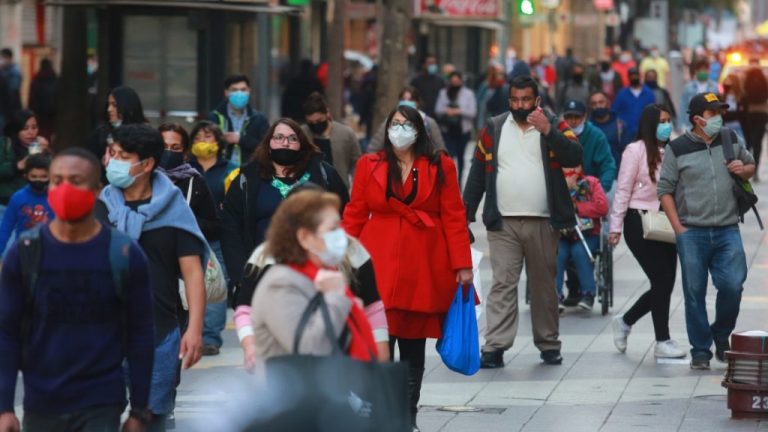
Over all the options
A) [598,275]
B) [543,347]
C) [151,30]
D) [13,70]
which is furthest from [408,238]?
[13,70]

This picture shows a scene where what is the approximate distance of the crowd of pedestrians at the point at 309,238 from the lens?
5914mm

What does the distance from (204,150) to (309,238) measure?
6.90 m

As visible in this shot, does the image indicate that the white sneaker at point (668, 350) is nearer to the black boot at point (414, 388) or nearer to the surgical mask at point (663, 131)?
the surgical mask at point (663, 131)

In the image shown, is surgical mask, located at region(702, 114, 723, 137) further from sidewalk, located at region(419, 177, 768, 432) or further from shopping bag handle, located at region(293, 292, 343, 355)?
shopping bag handle, located at region(293, 292, 343, 355)

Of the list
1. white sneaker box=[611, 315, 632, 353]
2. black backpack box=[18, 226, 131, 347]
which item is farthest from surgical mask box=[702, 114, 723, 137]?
black backpack box=[18, 226, 131, 347]

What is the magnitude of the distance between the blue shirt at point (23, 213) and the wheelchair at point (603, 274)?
4355mm

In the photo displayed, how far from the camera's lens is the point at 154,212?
736 centimetres

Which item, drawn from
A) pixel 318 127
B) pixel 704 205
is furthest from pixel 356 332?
pixel 318 127

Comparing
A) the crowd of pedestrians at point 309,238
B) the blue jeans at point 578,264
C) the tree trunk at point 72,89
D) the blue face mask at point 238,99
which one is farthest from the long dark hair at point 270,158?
the tree trunk at point 72,89

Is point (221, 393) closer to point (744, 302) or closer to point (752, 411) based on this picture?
point (752, 411)

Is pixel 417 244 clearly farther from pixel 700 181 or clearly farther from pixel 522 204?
pixel 700 181

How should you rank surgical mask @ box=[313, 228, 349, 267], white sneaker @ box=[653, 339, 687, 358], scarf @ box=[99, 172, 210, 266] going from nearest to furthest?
surgical mask @ box=[313, 228, 349, 267] → scarf @ box=[99, 172, 210, 266] → white sneaker @ box=[653, 339, 687, 358]

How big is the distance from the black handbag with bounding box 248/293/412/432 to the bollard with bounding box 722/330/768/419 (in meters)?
4.26

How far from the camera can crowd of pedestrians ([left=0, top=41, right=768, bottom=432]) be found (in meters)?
5.91
